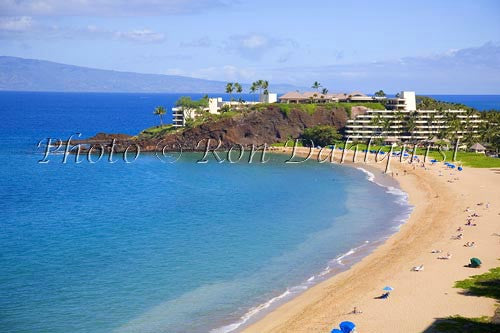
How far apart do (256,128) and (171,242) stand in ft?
282

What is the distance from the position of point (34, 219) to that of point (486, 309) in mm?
46869

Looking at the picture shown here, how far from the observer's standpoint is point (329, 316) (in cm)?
3575

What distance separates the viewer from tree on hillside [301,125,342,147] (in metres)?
131

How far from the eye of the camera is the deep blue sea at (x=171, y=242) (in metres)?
37.4

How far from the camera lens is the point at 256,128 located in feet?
449

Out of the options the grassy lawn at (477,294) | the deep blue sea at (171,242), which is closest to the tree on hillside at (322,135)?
the deep blue sea at (171,242)

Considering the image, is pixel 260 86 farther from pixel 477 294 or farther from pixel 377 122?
pixel 477 294

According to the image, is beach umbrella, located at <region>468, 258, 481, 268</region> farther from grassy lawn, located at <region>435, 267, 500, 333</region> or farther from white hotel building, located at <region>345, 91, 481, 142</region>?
white hotel building, located at <region>345, 91, 481, 142</region>

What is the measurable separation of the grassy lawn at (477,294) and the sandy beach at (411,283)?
2.32 ft

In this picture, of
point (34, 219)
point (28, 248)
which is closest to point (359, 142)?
point (34, 219)

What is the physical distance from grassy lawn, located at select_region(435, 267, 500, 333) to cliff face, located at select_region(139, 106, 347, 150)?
3784 inches

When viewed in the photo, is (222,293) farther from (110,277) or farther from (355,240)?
(355,240)

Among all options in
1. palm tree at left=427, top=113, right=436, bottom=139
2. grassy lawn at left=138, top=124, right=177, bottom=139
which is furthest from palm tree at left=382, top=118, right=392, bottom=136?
grassy lawn at left=138, top=124, right=177, bottom=139

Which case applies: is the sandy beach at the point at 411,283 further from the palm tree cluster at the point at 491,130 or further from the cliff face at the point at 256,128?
the cliff face at the point at 256,128
